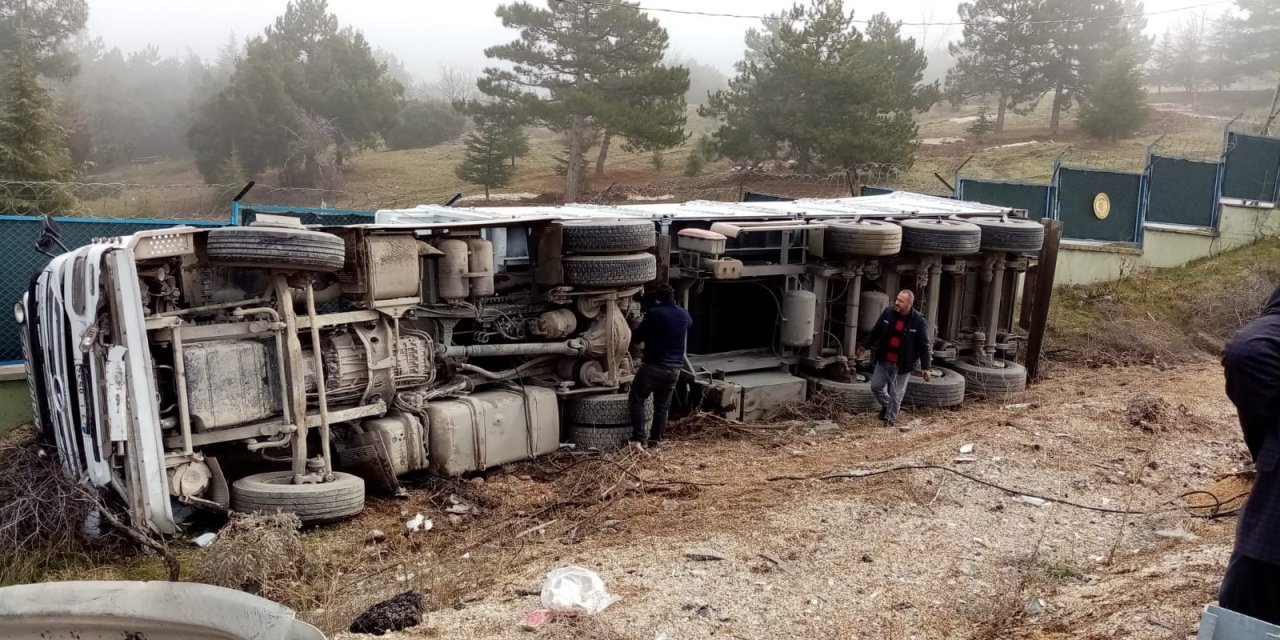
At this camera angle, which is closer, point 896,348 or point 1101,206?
point 896,348

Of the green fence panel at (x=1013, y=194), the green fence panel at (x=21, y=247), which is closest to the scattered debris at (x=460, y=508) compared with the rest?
the green fence panel at (x=21, y=247)

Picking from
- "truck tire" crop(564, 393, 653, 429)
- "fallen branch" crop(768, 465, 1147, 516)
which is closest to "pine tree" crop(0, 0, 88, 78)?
"truck tire" crop(564, 393, 653, 429)

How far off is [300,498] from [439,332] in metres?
1.85

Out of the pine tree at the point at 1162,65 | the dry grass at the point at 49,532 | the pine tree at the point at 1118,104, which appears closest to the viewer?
the dry grass at the point at 49,532

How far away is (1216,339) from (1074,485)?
8060mm

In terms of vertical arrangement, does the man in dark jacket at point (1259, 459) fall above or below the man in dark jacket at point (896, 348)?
above

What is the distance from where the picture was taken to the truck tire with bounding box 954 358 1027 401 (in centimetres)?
1003

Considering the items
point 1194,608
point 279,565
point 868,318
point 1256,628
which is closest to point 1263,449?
point 1256,628

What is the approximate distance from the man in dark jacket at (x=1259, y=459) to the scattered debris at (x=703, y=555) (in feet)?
8.00

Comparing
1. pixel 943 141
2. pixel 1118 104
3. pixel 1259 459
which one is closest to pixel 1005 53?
pixel 943 141

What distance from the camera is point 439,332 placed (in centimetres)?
716

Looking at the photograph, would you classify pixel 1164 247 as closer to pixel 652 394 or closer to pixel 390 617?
pixel 652 394

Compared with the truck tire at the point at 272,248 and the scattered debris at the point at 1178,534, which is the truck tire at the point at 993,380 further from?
the truck tire at the point at 272,248

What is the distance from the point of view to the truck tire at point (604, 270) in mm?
7394
